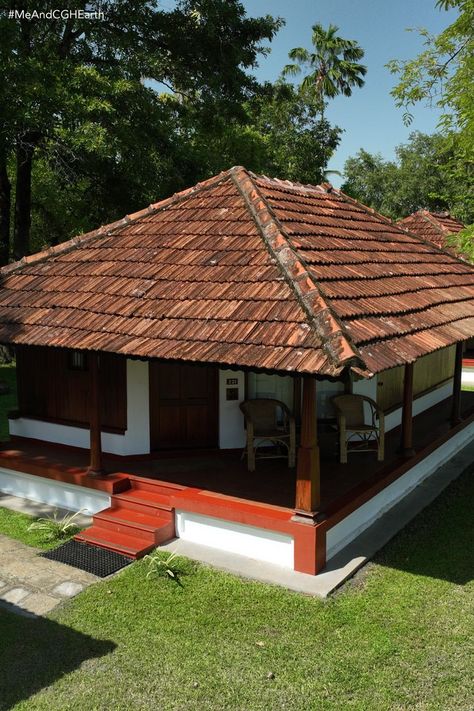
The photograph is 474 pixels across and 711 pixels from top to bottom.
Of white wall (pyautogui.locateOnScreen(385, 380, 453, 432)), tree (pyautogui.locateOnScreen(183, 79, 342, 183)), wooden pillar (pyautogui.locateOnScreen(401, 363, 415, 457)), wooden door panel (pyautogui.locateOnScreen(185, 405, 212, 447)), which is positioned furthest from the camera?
tree (pyautogui.locateOnScreen(183, 79, 342, 183))

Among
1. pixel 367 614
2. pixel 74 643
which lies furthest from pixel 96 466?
pixel 367 614

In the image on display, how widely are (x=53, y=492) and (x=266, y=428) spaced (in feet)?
10.9

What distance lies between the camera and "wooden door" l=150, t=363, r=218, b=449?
370 inches

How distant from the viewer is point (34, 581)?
6.60m

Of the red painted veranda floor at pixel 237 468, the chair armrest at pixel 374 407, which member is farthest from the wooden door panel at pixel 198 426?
the chair armrest at pixel 374 407

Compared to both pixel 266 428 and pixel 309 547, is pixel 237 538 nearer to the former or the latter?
pixel 309 547

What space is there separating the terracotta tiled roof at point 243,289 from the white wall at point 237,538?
2.18 meters

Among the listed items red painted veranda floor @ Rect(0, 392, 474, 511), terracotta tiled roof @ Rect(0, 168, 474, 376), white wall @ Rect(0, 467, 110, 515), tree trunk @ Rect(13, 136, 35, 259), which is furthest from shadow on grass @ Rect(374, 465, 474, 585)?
tree trunk @ Rect(13, 136, 35, 259)

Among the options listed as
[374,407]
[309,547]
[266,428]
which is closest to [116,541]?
[309,547]

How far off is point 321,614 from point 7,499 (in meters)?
5.50

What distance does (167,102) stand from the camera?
65.3 feet

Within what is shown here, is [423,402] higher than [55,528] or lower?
higher

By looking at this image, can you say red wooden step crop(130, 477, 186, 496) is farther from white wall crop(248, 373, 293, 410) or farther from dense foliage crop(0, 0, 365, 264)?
dense foliage crop(0, 0, 365, 264)

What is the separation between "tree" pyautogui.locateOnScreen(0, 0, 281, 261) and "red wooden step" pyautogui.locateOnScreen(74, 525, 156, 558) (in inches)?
397
